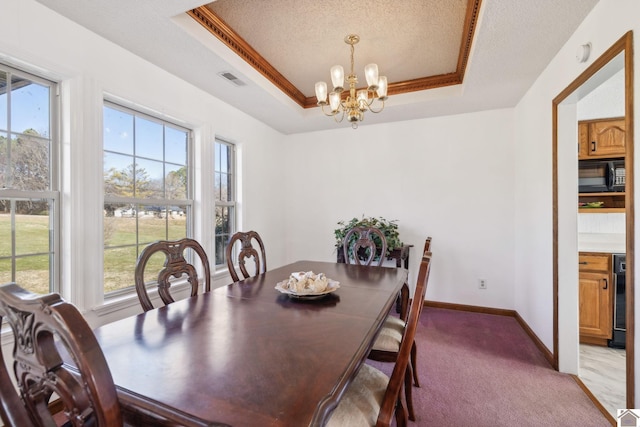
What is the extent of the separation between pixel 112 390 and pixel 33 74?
2.23 m

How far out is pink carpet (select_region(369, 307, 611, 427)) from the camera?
1799 mm

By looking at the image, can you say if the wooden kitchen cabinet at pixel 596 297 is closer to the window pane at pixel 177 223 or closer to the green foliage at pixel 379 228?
the green foliage at pixel 379 228

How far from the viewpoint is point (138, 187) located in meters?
2.50

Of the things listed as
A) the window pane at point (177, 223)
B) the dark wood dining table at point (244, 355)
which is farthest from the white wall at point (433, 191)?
the dark wood dining table at point (244, 355)

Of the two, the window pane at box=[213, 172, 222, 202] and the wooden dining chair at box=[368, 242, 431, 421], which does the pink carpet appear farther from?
the window pane at box=[213, 172, 222, 202]

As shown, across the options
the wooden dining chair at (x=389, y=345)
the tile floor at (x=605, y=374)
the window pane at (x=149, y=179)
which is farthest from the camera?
the window pane at (x=149, y=179)

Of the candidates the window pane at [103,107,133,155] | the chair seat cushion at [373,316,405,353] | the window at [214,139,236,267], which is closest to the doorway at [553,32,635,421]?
the chair seat cushion at [373,316,405,353]

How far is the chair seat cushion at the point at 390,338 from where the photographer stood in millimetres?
1761

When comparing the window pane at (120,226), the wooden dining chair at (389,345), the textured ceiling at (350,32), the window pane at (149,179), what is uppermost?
the textured ceiling at (350,32)

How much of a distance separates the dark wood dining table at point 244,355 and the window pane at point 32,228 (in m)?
1.06

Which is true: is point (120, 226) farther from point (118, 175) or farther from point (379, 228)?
point (379, 228)

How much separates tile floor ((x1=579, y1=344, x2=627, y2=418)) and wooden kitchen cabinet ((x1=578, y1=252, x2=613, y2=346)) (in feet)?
0.49

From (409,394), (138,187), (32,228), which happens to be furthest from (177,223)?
(409,394)

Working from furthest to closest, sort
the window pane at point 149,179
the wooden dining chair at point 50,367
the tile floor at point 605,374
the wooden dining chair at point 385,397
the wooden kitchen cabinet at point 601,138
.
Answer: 1. the wooden kitchen cabinet at point 601,138
2. the window pane at point 149,179
3. the tile floor at point 605,374
4. the wooden dining chair at point 385,397
5. the wooden dining chair at point 50,367
